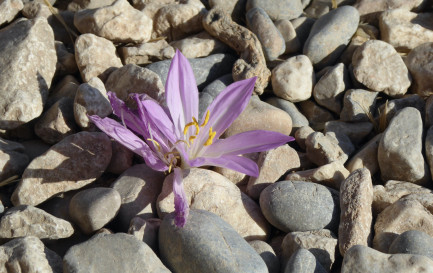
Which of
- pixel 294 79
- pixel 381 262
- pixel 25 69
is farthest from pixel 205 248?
pixel 25 69

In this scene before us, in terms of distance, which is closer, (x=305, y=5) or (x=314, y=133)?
(x=314, y=133)

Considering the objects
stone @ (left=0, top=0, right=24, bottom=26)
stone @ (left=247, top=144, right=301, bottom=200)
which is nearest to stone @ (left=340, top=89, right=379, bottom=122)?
stone @ (left=247, top=144, right=301, bottom=200)

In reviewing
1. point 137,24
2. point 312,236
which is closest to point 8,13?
point 137,24

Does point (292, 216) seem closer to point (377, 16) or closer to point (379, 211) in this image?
point (379, 211)

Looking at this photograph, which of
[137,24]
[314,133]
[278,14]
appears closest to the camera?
[314,133]

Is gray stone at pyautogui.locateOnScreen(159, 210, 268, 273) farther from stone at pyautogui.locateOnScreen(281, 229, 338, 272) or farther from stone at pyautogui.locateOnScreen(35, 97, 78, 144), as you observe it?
stone at pyautogui.locateOnScreen(35, 97, 78, 144)

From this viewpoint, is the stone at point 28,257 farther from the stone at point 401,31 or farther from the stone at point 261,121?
the stone at point 401,31
